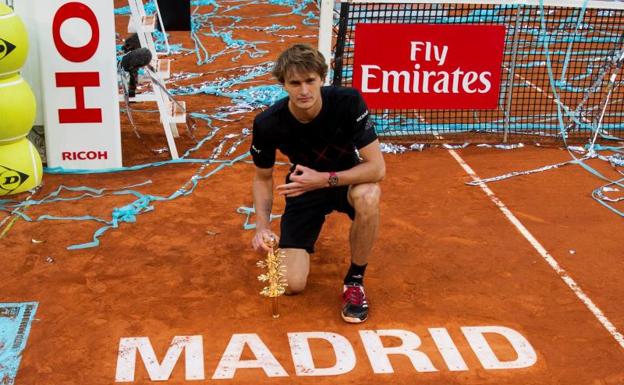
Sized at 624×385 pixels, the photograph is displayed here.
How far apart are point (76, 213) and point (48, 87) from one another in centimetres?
144

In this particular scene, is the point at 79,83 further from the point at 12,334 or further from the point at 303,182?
the point at 303,182

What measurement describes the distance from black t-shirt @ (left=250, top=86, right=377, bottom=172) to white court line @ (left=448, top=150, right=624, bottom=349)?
1803mm

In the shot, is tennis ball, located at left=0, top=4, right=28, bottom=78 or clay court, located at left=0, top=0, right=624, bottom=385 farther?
tennis ball, located at left=0, top=4, right=28, bottom=78

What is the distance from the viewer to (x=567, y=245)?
6.23 metres

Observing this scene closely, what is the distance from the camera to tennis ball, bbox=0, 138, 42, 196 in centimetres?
683

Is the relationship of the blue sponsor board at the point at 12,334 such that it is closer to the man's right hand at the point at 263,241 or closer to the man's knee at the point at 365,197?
the man's right hand at the point at 263,241

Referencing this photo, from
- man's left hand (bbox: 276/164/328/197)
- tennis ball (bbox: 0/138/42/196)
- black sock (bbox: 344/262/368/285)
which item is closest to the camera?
man's left hand (bbox: 276/164/328/197)

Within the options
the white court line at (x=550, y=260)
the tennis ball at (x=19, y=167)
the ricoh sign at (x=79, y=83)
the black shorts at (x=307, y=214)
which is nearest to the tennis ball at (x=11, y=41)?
the ricoh sign at (x=79, y=83)

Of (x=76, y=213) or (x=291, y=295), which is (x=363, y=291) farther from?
(x=76, y=213)

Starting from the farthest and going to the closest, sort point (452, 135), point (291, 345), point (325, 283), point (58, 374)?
1. point (452, 135)
2. point (325, 283)
3. point (291, 345)
4. point (58, 374)

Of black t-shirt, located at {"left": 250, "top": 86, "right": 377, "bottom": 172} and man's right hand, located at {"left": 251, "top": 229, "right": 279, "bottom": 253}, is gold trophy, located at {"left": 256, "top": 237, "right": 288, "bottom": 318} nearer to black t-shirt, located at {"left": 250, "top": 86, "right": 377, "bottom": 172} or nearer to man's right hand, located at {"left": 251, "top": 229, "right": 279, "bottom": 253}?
man's right hand, located at {"left": 251, "top": 229, "right": 279, "bottom": 253}

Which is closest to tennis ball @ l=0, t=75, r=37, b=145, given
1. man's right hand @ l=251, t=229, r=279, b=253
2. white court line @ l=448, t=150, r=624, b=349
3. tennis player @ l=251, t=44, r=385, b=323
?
tennis player @ l=251, t=44, r=385, b=323

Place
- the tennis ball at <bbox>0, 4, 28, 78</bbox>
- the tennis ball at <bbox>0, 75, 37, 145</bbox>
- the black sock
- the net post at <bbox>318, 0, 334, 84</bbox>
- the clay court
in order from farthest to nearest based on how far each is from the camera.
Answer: the net post at <bbox>318, 0, 334, 84</bbox>, the tennis ball at <bbox>0, 75, 37, 145</bbox>, the tennis ball at <bbox>0, 4, 28, 78</bbox>, the black sock, the clay court

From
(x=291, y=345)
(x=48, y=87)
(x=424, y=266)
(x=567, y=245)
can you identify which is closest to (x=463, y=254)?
(x=424, y=266)
